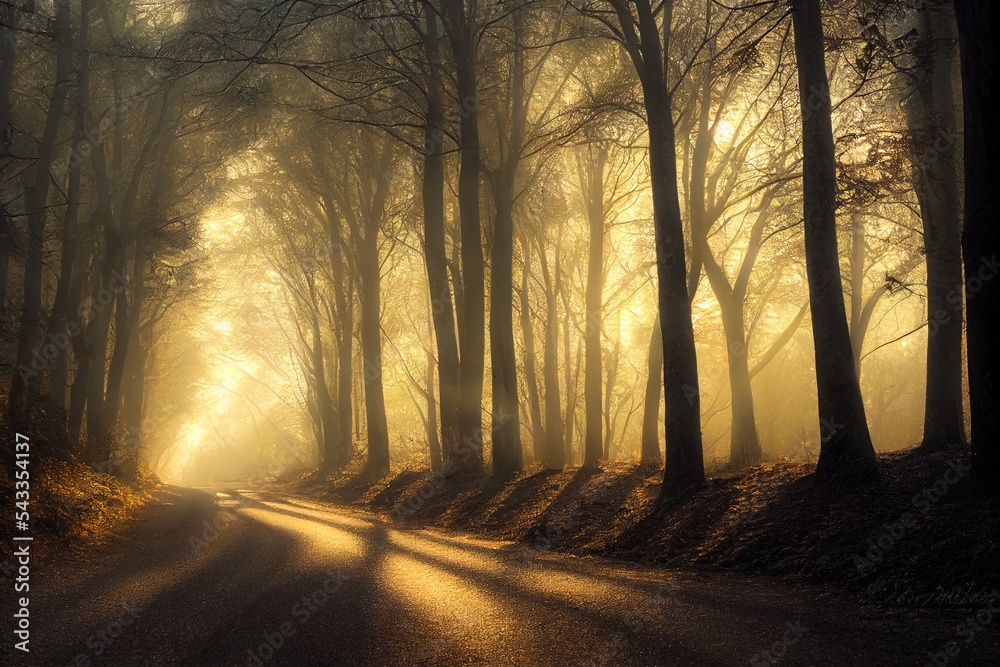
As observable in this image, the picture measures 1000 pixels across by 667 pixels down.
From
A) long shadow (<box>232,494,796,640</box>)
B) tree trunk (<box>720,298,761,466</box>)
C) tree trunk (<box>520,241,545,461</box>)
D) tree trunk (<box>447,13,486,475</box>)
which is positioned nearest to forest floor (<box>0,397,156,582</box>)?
long shadow (<box>232,494,796,640</box>)

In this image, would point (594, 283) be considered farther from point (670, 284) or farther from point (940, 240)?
point (940, 240)

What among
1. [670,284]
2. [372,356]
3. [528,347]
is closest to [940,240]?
[670,284]

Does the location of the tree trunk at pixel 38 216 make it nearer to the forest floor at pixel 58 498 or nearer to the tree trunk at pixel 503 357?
the forest floor at pixel 58 498

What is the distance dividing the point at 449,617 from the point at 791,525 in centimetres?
417

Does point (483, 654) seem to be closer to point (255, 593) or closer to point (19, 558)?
point (255, 593)

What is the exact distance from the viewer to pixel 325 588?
22.2 feet

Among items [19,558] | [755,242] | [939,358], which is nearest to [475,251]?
[755,242]

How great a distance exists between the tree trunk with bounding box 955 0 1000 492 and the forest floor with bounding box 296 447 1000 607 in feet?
1.88

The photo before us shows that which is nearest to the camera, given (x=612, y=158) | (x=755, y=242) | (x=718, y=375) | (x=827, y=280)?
(x=827, y=280)

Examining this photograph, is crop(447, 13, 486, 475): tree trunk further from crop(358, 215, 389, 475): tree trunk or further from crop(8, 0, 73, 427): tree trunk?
crop(358, 215, 389, 475): tree trunk

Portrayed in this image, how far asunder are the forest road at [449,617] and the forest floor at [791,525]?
489mm

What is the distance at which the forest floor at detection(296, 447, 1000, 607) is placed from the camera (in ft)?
19.3

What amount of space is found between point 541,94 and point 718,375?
24.6 m

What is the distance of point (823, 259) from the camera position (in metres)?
9.20
